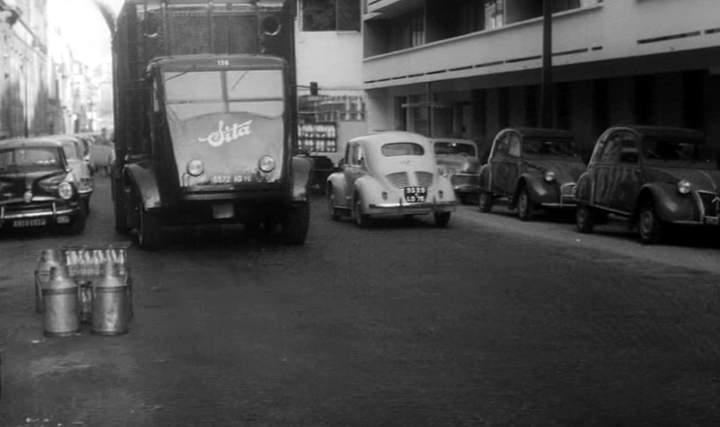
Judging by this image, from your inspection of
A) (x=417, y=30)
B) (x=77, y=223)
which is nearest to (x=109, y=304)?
(x=77, y=223)

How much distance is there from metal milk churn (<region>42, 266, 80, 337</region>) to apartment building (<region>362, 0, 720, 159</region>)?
16.0m

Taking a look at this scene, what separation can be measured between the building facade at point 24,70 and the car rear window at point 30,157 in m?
34.2

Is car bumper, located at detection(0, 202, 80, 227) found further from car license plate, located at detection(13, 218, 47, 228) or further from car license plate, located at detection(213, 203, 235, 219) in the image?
car license plate, located at detection(213, 203, 235, 219)

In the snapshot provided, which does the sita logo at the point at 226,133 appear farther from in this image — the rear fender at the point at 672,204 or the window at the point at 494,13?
the window at the point at 494,13

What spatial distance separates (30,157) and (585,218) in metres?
9.91

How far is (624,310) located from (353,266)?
474 cm

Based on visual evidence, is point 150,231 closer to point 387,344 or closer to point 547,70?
point 387,344

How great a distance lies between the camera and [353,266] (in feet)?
50.2

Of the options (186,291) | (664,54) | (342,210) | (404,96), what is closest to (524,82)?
(664,54)

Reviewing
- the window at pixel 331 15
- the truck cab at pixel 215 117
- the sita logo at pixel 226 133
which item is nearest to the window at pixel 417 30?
the window at pixel 331 15

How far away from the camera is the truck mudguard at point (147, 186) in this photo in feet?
56.4

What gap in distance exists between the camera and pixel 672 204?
17.3 meters

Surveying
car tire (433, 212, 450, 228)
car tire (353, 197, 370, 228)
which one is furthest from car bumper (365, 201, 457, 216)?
car tire (353, 197, 370, 228)

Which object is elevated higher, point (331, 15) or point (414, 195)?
point (331, 15)
